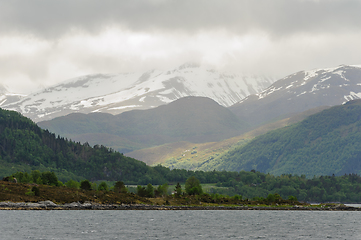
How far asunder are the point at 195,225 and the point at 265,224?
95.4ft

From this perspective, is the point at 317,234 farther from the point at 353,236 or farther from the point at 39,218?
the point at 39,218

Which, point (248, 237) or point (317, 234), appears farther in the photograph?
point (317, 234)

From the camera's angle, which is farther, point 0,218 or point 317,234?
point 0,218

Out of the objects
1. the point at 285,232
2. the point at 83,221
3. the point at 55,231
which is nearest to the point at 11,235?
the point at 55,231

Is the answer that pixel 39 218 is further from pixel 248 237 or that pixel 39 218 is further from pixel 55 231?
pixel 248 237

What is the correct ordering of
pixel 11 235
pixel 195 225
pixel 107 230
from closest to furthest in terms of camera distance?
pixel 11 235 → pixel 107 230 → pixel 195 225

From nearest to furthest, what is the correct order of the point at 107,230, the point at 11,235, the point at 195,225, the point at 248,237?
the point at 11,235, the point at 248,237, the point at 107,230, the point at 195,225

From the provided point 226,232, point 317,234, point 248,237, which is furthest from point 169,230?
point 317,234

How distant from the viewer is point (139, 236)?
149 metres

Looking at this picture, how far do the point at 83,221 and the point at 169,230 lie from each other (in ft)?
126

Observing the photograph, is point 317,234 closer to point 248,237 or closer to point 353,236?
point 353,236

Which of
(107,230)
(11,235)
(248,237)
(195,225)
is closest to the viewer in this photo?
(11,235)

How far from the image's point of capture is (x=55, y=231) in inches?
6107

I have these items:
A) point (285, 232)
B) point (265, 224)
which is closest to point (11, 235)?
point (285, 232)
